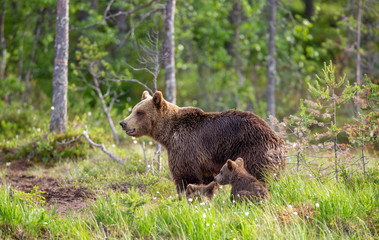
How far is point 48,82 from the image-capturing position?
17016 mm

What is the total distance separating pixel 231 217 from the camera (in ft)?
16.4

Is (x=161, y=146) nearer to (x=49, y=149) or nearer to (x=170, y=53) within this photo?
(x=170, y=53)

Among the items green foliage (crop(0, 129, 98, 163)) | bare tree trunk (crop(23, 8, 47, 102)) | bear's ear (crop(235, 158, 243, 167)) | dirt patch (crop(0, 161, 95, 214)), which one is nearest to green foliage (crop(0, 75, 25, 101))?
bare tree trunk (crop(23, 8, 47, 102))

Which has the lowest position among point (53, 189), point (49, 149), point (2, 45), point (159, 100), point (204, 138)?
point (53, 189)

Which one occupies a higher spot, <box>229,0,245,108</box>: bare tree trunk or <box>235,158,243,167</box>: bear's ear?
<box>229,0,245,108</box>: bare tree trunk

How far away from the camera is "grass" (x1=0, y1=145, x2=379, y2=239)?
15.3 ft

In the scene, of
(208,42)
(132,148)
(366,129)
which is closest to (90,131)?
(132,148)

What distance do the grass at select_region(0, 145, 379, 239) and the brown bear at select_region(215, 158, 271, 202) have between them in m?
0.12

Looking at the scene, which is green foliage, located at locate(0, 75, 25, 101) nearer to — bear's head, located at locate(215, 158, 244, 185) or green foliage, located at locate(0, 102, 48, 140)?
green foliage, located at locate(0, 102, 48, 140)

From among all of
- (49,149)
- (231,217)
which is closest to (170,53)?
(49,149)

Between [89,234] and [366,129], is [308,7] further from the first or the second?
[89,234]

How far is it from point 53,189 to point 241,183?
3632mm

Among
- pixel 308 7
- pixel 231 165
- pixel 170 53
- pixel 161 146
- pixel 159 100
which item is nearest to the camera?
pixel 231 165

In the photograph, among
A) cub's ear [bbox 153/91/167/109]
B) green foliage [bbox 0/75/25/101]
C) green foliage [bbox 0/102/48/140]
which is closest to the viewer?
cub's ear [bbox 153/91/167/109]
